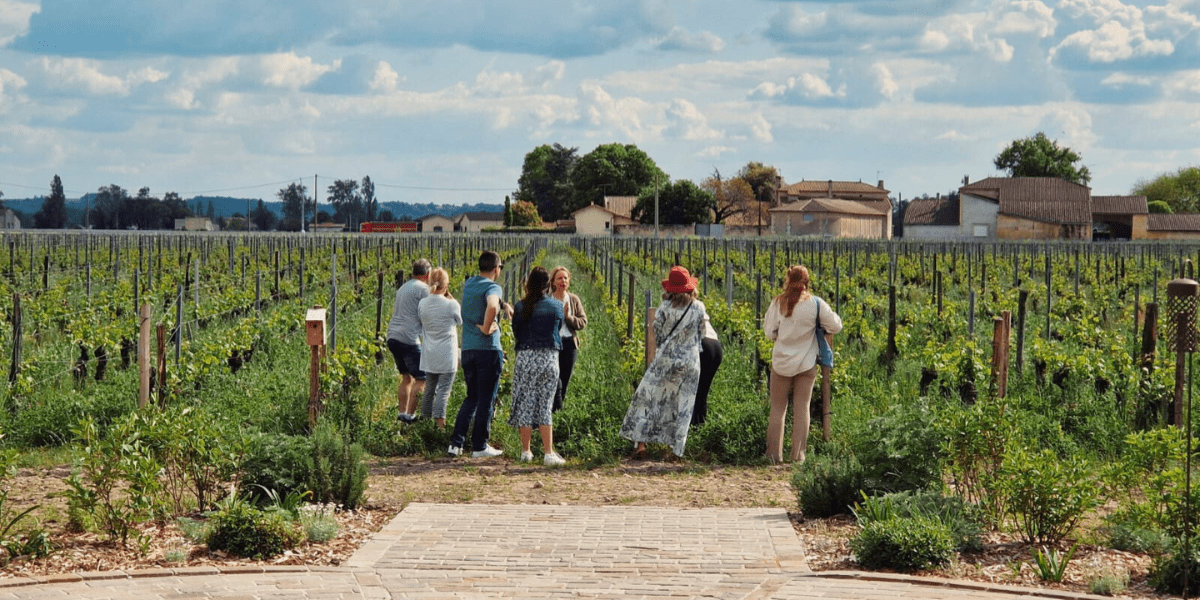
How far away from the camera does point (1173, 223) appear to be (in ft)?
276

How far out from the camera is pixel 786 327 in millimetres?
8609

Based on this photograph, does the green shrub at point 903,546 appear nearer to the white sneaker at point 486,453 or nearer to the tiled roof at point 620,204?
the white sneaker at point 486,453

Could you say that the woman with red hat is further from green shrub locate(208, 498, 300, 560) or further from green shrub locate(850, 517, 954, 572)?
green shrub locate(208, 498, 300, 560)

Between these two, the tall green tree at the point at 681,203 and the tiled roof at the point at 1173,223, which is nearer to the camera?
the tiled roof at the point at 1173,223

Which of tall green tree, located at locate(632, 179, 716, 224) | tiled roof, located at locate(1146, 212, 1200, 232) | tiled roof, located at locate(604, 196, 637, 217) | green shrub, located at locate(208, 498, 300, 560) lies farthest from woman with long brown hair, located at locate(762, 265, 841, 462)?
tiled roof, located at locate(604, 196, 637, 217)

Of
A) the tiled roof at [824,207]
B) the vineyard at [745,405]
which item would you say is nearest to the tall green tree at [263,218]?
the tiled roof at [824,207]

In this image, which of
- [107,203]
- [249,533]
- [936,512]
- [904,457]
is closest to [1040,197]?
[904,457]

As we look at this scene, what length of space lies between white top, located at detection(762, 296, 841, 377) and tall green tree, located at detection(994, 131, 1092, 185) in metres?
96.0

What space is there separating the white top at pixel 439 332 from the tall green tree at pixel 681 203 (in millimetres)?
77328

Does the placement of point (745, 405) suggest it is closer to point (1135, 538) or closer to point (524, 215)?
point (1135, 538)

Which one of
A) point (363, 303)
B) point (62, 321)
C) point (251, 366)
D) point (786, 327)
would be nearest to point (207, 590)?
point (786, 327)

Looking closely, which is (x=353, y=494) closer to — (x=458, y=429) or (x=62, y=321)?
(x=458, y=429)

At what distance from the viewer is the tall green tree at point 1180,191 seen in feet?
343

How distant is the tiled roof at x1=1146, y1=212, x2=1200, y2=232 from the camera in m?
Result: 82.9
